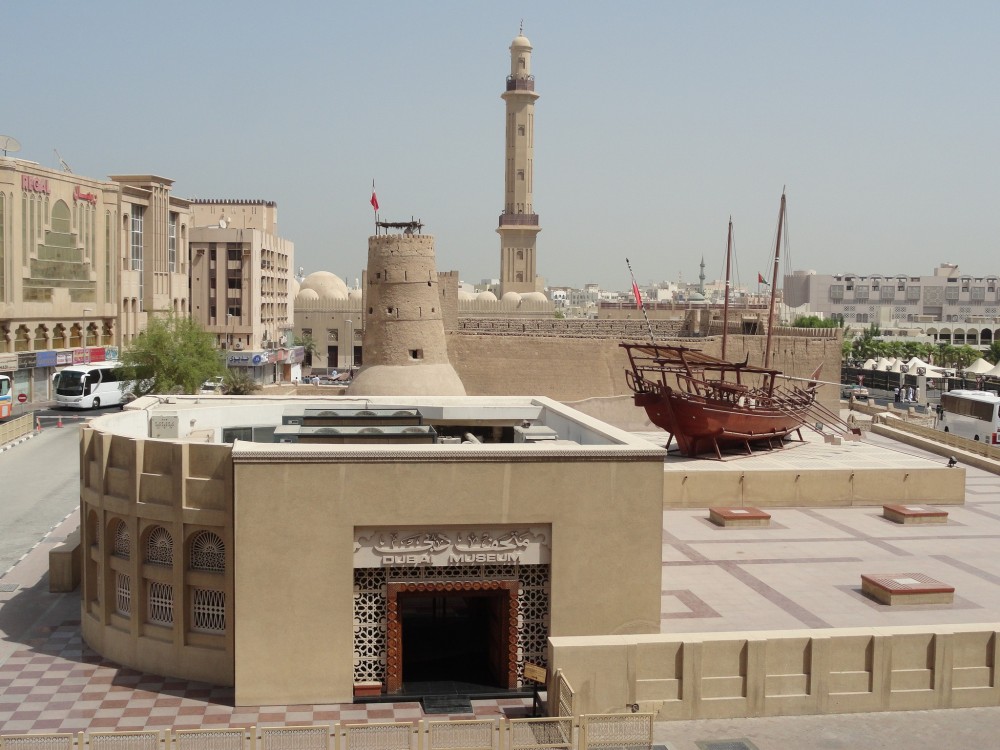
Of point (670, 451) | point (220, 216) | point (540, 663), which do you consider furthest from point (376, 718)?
point (220, 216)

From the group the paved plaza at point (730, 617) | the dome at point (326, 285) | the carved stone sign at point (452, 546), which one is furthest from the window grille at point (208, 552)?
the dome at point (326, 285)

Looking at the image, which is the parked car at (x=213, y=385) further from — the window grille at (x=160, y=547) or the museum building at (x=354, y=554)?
the window grille at (x=160, y=547)

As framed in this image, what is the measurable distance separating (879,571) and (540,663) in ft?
25.7

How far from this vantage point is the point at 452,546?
14.6 metres

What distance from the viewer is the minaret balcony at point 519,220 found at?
223ft

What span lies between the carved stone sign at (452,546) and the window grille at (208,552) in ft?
6.26

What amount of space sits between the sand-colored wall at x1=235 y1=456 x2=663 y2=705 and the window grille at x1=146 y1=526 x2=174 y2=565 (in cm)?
161

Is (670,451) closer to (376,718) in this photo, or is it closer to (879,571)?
(879,571)

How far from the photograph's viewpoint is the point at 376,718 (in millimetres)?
13828

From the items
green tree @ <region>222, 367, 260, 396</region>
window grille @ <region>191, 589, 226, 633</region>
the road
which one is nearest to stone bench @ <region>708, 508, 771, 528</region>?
window grille @ <region>191, 589, 226, 633</region>

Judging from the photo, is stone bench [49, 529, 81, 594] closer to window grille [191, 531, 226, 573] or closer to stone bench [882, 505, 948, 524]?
window grille [191, 531, 226, 573]

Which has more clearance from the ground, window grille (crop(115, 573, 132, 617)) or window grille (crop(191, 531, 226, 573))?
window grille (crop(191, 531, 226, 573))

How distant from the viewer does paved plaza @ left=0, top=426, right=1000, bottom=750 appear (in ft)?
45.1

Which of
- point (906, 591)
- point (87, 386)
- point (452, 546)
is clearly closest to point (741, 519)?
point (906, 591)
